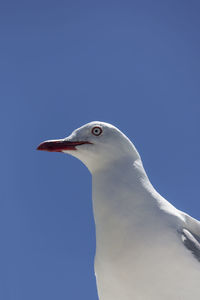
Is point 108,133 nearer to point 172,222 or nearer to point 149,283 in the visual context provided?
point 172,222

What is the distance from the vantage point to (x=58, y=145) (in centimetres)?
398

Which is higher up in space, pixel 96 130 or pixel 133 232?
pixel 96 130

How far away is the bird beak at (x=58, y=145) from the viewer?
12.9 feet

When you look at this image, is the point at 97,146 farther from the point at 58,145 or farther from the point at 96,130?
the point at 58,145

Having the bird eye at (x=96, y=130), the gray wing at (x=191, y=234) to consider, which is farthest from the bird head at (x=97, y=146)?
the gray wing at (x=191, y=234)

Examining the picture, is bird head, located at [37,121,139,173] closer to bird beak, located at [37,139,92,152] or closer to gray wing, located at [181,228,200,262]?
bird beak, located at [37,139,92,152]

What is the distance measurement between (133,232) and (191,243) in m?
0.49

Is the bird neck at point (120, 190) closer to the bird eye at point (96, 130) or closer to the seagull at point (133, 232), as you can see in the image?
the seagull at point (133, 232)

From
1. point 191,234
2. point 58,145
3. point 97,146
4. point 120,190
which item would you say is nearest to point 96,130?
point 97,146

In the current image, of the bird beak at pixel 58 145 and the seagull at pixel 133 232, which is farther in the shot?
the bird beak at pixel 58 145

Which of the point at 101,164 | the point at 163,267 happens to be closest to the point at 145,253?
the point at 163,267

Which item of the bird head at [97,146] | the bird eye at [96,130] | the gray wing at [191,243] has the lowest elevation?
the gray wing at [191,243]

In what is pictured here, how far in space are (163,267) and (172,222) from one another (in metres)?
0.39

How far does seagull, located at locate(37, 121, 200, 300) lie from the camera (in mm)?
3305
